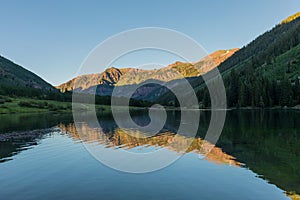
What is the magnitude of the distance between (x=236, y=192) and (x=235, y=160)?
12.5 meters

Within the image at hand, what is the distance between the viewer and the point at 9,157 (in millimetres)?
39219

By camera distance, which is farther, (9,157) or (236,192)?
(9,157)

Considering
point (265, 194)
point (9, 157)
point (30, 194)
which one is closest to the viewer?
point (265, 194)

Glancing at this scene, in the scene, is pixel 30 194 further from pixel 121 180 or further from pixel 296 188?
pixel 296 188

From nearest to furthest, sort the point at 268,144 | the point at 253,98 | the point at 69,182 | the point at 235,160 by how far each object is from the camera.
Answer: the point at 69,182 < the point at 235,160 < the point at 268,144 < the point at 253,98

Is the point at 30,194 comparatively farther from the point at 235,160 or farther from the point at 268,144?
the point at 268,144

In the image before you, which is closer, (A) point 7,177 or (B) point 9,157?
(A) point 7,177

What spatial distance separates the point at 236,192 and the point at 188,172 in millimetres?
7838

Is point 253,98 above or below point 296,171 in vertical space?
above

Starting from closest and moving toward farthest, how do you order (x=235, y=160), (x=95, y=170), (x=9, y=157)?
(x=95, y=170), (x=235, y=160), (x=9, y=157)

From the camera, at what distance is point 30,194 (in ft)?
73.4

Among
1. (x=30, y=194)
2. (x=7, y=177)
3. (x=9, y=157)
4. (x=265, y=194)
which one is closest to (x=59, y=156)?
(x=9, y=157)

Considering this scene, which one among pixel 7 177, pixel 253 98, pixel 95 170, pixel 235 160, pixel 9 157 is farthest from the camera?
pixel 253 98

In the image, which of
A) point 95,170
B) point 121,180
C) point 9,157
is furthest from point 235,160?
point 9,157
